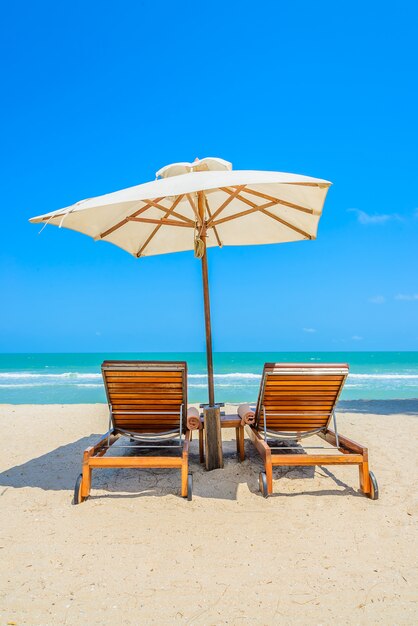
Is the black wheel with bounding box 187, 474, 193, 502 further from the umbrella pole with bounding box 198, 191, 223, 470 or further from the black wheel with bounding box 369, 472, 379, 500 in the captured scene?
the black wheel with bounding box 369, 472, 379, 500

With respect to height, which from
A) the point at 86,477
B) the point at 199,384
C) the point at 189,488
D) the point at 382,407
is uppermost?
the point at 86,477

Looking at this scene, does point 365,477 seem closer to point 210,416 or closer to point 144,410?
point 210,416

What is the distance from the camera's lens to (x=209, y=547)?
8.87ft

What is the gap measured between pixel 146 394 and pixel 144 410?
22cm

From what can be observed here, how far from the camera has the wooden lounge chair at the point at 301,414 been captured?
3529mm

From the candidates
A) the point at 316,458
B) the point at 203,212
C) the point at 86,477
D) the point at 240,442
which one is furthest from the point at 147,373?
the point at 203,212

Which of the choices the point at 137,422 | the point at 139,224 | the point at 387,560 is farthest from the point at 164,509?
the point at 139,224

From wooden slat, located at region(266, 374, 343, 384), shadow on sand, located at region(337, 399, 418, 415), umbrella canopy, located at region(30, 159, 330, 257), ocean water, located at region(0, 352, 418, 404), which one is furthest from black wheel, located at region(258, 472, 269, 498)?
ocean water, located at region(0, 352, 418, 404)

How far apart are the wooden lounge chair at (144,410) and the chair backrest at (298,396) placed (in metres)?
0.81

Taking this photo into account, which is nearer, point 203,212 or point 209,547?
point 209,547

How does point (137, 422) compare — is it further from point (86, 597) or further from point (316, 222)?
point (316, 222)

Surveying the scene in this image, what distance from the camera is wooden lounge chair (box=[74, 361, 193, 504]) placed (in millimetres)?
3469

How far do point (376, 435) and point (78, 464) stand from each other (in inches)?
165

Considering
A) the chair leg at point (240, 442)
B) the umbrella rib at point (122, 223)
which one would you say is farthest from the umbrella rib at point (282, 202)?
the chair leg at point (240, 442)
